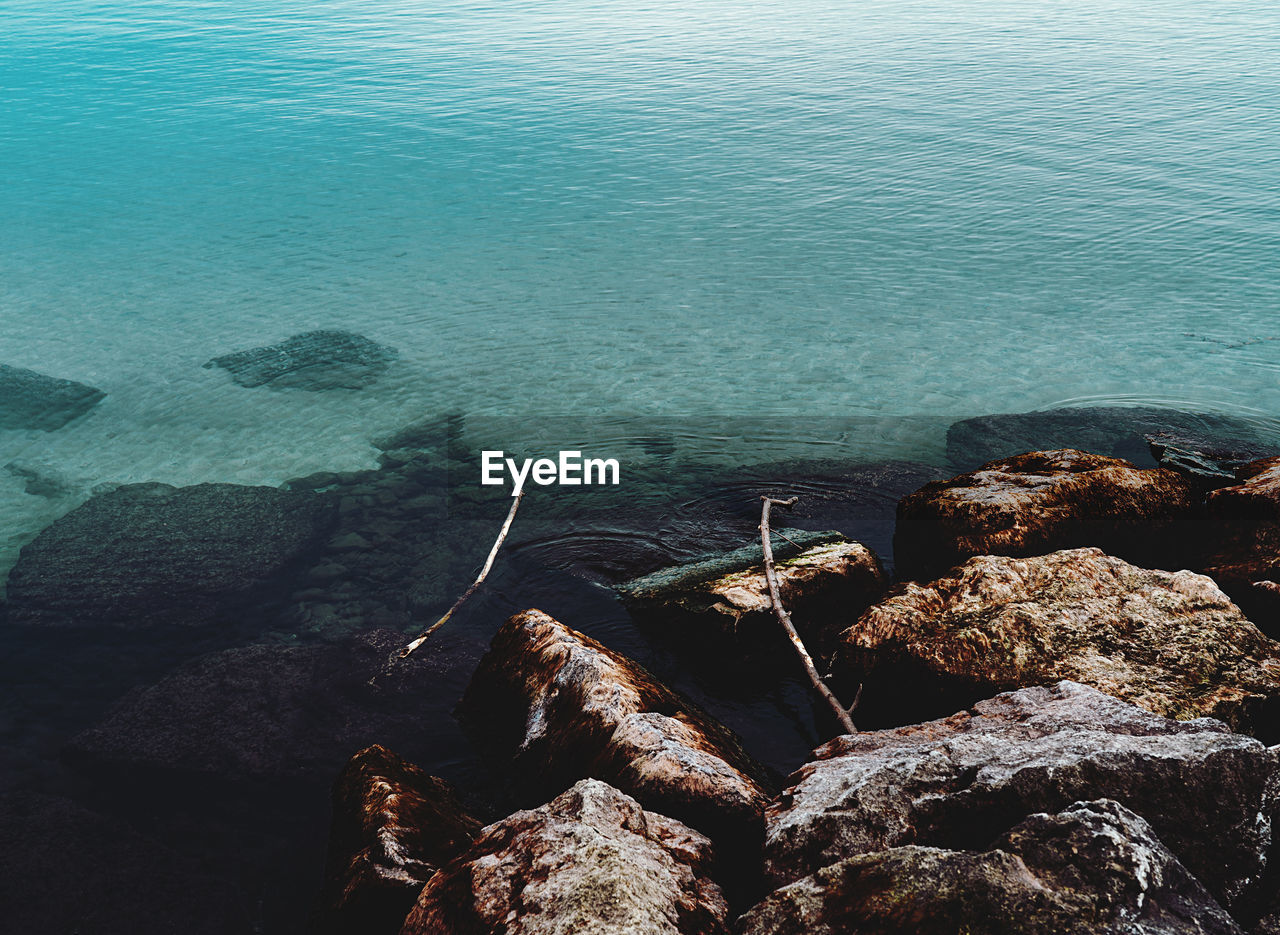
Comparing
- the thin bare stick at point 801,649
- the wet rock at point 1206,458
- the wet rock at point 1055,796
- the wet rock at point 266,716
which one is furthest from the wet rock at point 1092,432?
the wet rock at point 1055,796

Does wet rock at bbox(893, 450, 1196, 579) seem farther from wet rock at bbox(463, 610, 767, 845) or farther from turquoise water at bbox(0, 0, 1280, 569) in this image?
turquoise water at bbox(0, 0, 1280, 569)

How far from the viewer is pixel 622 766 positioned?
18.8 ft

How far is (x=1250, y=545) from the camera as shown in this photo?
7.71m

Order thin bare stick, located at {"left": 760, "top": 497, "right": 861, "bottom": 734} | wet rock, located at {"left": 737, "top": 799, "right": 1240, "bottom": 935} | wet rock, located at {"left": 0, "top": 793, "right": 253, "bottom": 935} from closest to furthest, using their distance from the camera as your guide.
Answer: wet rock, located at {"left": 737, "top": 799, "right": 1240, "bottom": 935} < wet rock, located at {"left": 0, "top": 793, "right": 253, "bottom": 935} < thin bare stick, located at {"left": 760, "top": 497, "right": 861, "bottom": 734}

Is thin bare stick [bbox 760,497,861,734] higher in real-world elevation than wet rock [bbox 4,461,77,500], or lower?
higher

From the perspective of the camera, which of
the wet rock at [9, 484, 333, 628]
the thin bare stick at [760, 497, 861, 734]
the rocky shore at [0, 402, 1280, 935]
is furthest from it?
the wet rock at [9, 484, 333, 628]

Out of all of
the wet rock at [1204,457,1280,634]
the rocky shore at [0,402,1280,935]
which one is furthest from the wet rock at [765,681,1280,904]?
the wet rock at [1204,457,1280,634]

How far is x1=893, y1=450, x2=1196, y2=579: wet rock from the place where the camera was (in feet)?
27.1

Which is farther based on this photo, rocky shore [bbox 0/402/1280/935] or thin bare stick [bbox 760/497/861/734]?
thin bare stick [bbox 760/497/861/734]

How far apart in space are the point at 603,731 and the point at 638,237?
19.2 m

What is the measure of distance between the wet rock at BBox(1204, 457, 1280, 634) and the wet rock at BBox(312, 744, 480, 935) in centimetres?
630

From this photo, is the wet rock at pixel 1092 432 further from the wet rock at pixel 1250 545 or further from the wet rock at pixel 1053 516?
the wet rock at pixel 1250 545

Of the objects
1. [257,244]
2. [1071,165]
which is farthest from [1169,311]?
[257,244]

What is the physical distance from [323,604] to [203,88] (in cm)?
3860
